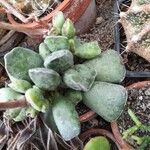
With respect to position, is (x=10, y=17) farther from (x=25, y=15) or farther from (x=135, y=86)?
(x=135, y=86)

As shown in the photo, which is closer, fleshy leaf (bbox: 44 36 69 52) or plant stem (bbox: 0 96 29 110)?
plant stem (bbox: 0 96 29 110)

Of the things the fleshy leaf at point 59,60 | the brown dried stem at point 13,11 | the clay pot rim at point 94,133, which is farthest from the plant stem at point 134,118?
the brown dried stem at point 13,11

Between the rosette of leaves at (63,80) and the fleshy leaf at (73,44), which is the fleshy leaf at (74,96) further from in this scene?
the fleshy leaf at (73,44)

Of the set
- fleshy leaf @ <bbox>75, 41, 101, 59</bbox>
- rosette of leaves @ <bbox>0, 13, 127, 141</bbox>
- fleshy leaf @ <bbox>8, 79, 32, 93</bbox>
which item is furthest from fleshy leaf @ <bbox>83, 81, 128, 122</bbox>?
fleshy leaf @ <bbox>8, 79, 32, 93</bbox>

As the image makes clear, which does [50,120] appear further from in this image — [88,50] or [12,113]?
[88,50]

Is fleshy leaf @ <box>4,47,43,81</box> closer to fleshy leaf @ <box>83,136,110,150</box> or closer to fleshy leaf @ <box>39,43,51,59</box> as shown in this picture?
fleshy leaf @ <box>39,43,51,59</box>

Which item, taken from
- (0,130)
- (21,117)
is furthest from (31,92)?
(0,130)
